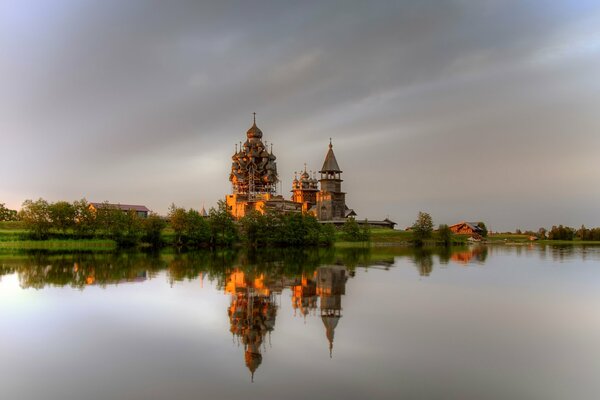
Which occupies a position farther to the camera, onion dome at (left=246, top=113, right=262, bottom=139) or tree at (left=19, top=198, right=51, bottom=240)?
onion dome at (left=246, top=113, right=262, bottom=139)

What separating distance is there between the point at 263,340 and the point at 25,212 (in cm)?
4979

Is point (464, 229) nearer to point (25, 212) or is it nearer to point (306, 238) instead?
point (306, 238)

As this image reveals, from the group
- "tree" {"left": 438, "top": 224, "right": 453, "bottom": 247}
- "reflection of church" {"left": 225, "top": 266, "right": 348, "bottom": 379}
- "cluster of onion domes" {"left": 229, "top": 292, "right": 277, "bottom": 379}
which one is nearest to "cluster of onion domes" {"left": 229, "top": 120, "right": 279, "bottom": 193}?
"tree" {"left": 438, "top": 224, "right": 453, "bottom": 247}

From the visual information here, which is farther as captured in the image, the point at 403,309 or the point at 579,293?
the point at 579,293

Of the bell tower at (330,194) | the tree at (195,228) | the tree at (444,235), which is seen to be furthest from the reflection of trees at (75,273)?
the tree at (444,235)

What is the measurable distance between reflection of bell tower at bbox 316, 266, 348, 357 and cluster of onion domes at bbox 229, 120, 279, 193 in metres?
51.0

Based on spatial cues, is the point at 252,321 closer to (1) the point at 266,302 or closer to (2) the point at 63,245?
(1) the point at 266,302

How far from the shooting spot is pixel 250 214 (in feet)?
196

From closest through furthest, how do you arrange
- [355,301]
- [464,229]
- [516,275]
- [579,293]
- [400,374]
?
[400,374] < [355,301] < [579,293] < [516,275] < [464,229]

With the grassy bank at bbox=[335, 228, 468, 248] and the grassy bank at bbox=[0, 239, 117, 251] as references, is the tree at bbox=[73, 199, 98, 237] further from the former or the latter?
the grassy bank at bbox=[335, 228, 468, 248]

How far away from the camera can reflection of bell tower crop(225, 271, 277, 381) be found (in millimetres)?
10201

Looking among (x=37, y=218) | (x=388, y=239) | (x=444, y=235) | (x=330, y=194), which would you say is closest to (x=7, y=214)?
(x=37, y=218)

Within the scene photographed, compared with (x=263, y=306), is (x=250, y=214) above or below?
above

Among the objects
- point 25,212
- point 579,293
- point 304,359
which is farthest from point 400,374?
point 25,212
